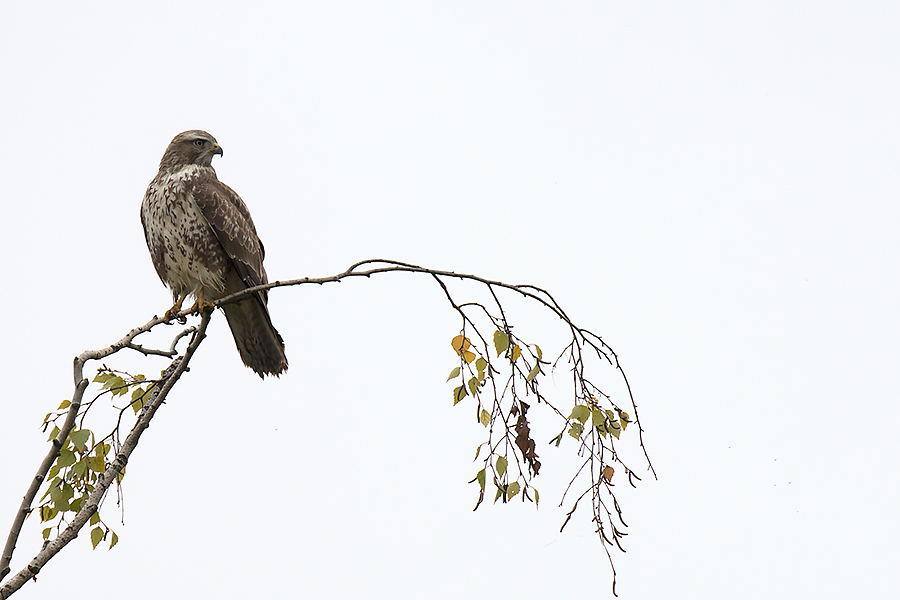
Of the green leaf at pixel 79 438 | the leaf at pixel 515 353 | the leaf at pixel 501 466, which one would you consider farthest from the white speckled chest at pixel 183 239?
the leaf at pixel 501 466

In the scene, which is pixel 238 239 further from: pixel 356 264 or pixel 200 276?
pixel 356 264

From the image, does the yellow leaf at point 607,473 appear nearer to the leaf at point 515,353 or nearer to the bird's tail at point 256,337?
the leaf at point 515,353

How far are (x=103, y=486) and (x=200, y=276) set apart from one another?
2052 millimetres

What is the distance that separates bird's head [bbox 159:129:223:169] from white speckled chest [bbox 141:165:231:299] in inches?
5.1

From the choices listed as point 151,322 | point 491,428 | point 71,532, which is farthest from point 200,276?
point 491,428

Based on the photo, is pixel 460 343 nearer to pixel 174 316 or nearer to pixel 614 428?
pixel 614 428

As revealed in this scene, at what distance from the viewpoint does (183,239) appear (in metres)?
4.45

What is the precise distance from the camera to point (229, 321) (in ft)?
14.8

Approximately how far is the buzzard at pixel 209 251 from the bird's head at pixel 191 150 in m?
0.05

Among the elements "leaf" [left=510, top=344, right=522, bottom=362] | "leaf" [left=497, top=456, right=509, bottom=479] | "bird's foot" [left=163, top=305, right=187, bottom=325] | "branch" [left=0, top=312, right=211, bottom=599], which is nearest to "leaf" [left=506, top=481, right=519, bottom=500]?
"leaf" [left=497, top=456, right=509, bottom=479]

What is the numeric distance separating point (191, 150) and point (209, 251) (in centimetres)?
74

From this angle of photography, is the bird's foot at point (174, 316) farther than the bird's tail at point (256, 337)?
No

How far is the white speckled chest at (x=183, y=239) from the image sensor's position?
175 inches

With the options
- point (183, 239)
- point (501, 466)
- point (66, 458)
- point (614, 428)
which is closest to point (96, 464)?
point (66, 458)
